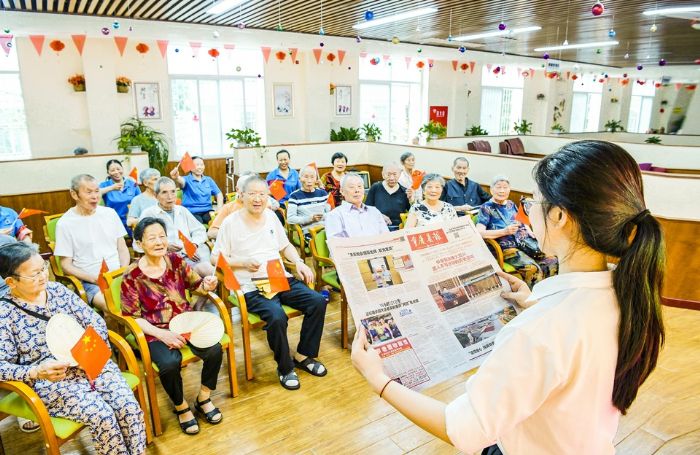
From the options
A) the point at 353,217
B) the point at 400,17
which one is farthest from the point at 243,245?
the point at 400,17

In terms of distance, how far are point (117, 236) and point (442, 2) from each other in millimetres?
5158

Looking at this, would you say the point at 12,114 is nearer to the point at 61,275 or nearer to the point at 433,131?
the point at 61,275

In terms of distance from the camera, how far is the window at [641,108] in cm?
1883

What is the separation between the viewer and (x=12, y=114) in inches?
305

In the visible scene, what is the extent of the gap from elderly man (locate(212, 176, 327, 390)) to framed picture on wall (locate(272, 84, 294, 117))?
715 cm

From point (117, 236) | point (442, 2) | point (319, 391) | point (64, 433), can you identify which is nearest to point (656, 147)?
point (442, 2)

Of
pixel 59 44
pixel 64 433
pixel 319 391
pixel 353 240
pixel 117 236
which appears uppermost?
pixel 59 44

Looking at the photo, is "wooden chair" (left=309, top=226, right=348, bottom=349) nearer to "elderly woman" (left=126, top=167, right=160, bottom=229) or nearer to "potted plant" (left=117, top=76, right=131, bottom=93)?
"elderly woman" (left=126, top=167, right=160, bottom=229)

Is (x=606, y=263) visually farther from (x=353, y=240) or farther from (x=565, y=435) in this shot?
(x=353, y=240)

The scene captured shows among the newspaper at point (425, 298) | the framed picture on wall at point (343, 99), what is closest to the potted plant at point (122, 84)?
the framed picture on wall at point (343, 99)

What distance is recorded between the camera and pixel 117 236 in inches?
130

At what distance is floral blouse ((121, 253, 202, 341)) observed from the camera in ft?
8.02

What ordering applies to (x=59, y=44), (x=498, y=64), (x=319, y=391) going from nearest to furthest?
(x=319, y=391) < (x=59, y=44) < (x=498, y=64)

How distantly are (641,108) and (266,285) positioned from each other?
21711mm
